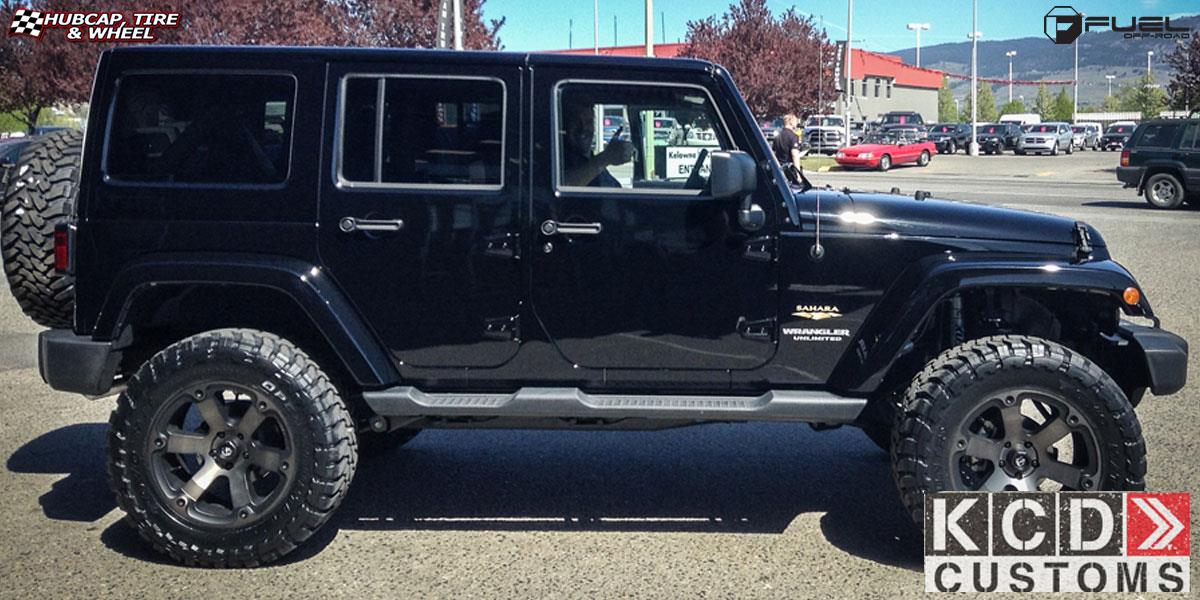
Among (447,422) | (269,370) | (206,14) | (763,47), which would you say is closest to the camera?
(269,370)

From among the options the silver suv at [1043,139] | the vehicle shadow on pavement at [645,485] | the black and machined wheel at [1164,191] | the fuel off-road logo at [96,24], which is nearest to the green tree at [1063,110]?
the silver suv at [1043,139]

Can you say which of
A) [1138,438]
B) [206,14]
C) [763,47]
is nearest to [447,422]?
[1138,438]

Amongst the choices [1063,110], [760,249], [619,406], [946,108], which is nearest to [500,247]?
Answer: [619,406]

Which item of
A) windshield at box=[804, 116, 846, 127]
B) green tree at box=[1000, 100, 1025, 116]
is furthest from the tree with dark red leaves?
green tree at box=[1000, 100, 1025, 116]

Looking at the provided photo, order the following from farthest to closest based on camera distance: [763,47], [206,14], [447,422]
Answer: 1. [763,47]
2. [206,14]
3. [447,422]

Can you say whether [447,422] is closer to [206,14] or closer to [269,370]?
[269,370]

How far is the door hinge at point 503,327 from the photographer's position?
4656mm

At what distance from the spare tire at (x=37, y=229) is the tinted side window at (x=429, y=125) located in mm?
1212

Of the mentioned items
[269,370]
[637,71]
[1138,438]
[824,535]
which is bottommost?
[824,535]

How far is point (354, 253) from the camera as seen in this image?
462 centimetres

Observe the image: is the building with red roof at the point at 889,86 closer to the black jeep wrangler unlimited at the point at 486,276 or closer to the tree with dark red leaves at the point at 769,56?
the tree with dark red leaves at the point at 769,56

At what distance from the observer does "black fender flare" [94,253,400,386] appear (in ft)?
14.9

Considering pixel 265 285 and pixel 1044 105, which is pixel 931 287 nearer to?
pixel 265 285

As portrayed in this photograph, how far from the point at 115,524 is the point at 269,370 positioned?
1.22m
